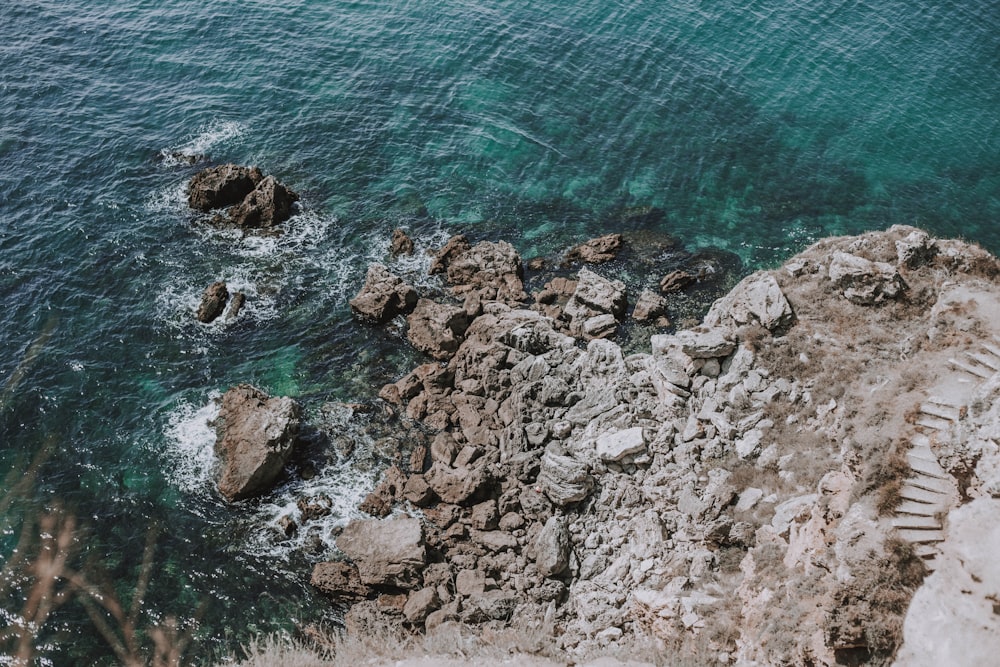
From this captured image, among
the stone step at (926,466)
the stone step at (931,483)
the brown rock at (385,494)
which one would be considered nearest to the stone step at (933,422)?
the stone step at (926,466)

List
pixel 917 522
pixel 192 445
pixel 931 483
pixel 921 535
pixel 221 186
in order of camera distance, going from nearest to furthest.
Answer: pixel 921 535 < pixel 917 522 < pixel 931 483 < pixel 192 445 < pixel 221 186

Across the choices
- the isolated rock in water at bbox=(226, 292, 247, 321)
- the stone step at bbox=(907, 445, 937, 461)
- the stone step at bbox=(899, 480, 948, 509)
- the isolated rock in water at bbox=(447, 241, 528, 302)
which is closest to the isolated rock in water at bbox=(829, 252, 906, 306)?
the stone step at bbox=(907, 445, 937, 461)

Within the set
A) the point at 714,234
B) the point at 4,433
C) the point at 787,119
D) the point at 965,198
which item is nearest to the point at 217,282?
the point at 4,433

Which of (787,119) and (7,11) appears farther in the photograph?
(7,11)

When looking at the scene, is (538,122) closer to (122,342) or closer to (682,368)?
(682,368)

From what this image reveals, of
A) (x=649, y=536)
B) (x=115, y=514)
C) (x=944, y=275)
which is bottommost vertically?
(x=115, y=514)

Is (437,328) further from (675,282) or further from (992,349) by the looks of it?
(992,349)

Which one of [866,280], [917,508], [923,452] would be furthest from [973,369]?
Result: [866,280]
